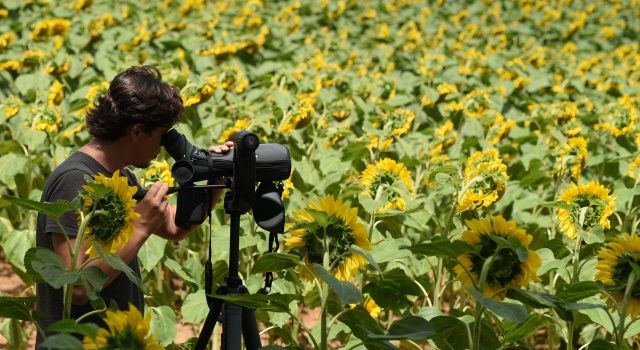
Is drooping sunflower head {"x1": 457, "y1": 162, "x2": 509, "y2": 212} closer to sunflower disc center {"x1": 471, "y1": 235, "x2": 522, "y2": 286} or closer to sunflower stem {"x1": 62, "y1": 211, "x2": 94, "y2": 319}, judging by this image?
sunflower disc center {"x1": 471, "y1": 235, "x2": 522, "y2": 286}

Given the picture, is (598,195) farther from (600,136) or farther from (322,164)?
(600,136)

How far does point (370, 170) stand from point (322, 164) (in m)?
0.84

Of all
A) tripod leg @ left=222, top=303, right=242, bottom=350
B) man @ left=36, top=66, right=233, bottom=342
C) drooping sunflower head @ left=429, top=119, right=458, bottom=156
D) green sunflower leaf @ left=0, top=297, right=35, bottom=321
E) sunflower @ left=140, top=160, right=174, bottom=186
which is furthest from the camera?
drooping sunflower head @ left=429, top=119, right=458, bottom=156

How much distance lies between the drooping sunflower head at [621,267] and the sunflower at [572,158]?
4.79ft

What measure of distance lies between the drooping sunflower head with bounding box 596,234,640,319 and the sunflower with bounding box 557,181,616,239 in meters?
0.58

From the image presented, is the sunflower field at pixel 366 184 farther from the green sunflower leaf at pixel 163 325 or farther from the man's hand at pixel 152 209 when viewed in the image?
the man's hand at pixel 152 209

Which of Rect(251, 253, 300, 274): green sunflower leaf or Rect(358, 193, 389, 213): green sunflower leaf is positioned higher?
Rect(251, 253, 300, 274): green sunflower leaf

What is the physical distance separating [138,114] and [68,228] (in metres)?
0.29

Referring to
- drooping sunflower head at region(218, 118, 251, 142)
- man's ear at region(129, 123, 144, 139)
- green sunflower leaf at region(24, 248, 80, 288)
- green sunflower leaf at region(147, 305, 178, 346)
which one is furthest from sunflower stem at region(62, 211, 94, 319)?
drooping sunflower head at region(218, 118, 251, 142)

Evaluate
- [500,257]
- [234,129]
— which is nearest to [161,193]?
[500,257]

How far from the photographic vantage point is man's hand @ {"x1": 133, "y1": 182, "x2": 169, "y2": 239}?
5.71 ft

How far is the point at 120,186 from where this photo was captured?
5.06ft

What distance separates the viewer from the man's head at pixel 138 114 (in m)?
1.98

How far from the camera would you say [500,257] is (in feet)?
5.17
